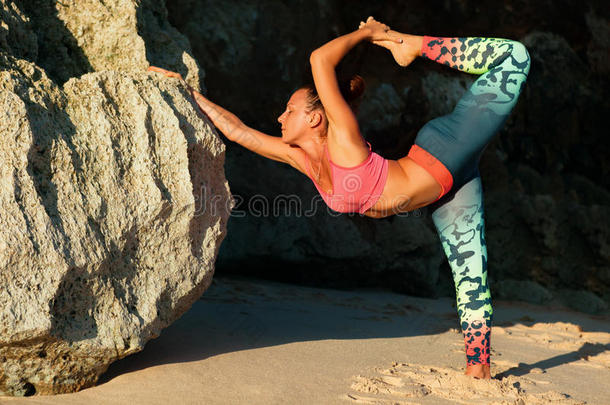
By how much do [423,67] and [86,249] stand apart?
16.1 feet

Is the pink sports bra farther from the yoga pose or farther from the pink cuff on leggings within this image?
the pink cuff on leggings

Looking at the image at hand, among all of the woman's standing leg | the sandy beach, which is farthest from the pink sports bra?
the sandy beach

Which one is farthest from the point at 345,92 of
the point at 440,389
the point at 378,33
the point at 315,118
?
the point at 440,389

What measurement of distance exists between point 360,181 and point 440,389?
97 centimetres

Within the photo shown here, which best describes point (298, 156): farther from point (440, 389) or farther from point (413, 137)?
point (413, 137)

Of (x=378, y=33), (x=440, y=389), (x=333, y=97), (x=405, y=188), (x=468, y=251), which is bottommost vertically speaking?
(x=440, y=389)

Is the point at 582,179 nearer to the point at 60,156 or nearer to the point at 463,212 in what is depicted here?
the point at 463,212

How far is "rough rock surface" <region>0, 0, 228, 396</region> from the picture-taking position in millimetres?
2377

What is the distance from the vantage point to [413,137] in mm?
6441

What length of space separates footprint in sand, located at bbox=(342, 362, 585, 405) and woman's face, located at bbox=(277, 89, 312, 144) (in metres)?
1.15

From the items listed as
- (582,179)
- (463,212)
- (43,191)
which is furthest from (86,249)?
(582,179)

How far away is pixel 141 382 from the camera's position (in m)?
2.65

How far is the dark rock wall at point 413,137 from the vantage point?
19.0 feet

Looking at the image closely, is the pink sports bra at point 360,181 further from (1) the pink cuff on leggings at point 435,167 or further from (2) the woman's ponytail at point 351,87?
(2) the woman's ponytail at point 351,87
